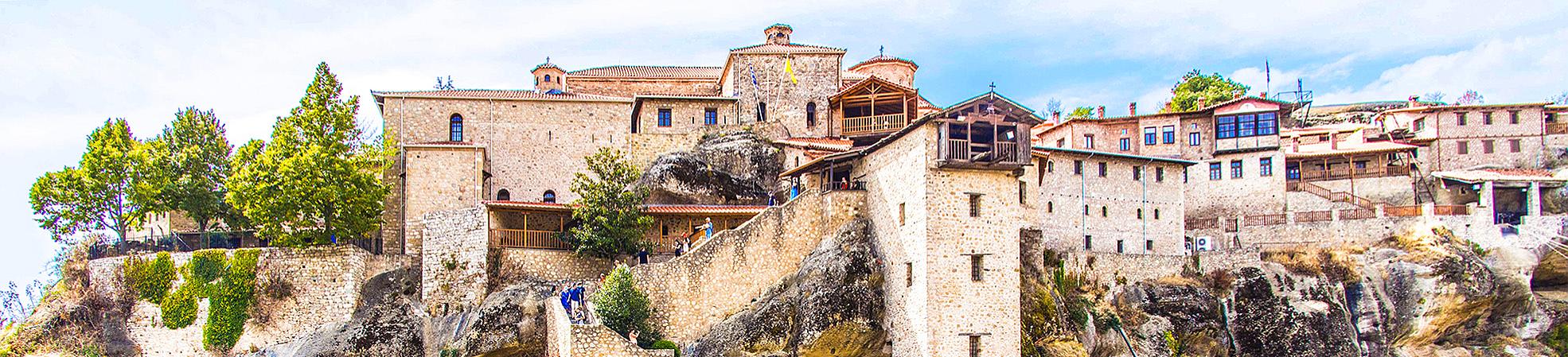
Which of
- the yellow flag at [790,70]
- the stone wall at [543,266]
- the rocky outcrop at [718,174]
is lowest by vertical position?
the stone wall at [543,266]

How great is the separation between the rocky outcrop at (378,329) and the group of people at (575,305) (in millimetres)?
6649

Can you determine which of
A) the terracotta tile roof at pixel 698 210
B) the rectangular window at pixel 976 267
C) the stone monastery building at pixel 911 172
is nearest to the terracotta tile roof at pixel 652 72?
the stone monastery building at pixel 911 172

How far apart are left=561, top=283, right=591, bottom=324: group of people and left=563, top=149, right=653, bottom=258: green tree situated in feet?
9.29

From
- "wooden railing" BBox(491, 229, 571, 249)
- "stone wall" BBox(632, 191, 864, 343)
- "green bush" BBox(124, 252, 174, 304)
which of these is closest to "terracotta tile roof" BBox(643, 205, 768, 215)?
"stone wall" BBox(632, 191, 864, 343)

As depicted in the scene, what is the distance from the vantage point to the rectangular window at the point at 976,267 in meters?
35.6

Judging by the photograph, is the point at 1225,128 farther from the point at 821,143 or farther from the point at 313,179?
the point at 313,179

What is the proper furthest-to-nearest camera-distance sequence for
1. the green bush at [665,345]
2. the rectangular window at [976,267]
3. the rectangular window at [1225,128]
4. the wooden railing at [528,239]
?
the rectangular window at [1225,128] → the wooden railing at [528,239] → the green bush at [665,345] → the rectangular window at [976,267]

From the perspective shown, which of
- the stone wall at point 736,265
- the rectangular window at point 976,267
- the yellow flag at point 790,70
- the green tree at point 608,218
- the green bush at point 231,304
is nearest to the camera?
the rectangular window at point 976,267

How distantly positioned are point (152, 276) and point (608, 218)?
16.8m

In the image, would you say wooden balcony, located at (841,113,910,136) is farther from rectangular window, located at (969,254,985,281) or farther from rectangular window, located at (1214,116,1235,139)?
rectangular window, located at (1214,116,1235,139)

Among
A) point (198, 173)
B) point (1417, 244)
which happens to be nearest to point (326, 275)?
point (198, 173)

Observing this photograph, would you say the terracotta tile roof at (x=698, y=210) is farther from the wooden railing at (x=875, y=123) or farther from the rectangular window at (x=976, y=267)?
the rectangular window at (x=976, y=267)

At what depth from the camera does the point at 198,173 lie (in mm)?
46031

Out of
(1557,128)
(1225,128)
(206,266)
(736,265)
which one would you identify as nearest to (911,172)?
(736,265)
